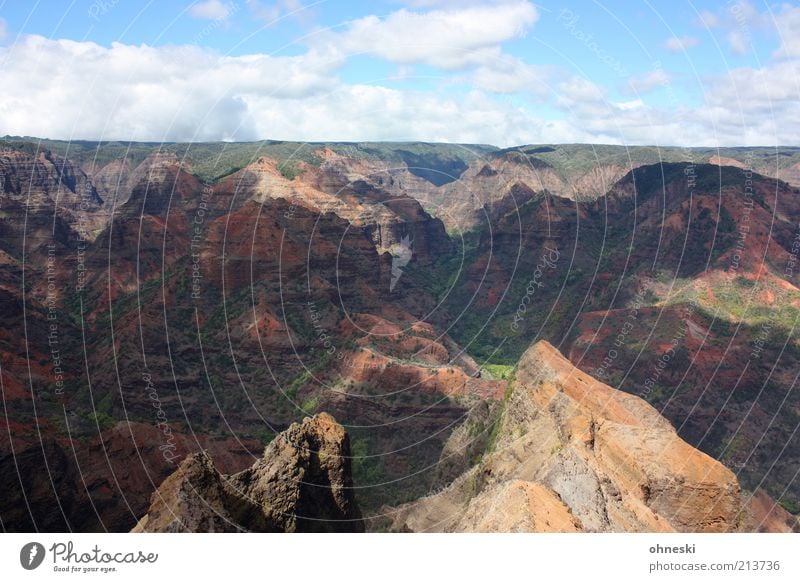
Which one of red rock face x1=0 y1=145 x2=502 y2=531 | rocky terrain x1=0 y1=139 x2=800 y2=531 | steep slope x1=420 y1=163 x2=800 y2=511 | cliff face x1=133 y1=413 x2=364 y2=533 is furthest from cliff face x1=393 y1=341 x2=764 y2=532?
steep slope x1=420 y1=163 x2=800 y2=511

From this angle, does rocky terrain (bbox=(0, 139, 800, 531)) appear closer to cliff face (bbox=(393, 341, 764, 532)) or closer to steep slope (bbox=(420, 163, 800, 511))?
cliff face (bbox=(393, 341, 764, 532))

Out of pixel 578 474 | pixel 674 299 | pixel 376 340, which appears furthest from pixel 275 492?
pixel 674 299

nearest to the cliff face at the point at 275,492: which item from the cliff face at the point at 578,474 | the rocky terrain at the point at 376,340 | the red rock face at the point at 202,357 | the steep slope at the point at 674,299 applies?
the rocky terrain at the point at 376,340

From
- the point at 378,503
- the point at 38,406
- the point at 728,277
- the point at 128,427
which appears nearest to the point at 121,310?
Answer: the point at 38,406

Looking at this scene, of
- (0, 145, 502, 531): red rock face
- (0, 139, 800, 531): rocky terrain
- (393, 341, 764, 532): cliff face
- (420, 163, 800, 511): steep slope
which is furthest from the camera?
(420, 163, 800, 511): steep slope

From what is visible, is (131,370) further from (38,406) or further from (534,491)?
(534,491)

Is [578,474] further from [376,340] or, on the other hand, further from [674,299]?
[674,299]
